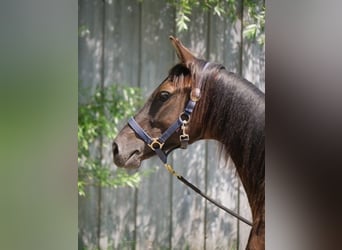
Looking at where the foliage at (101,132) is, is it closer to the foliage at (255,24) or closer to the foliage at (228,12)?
the foliage at (228,12)

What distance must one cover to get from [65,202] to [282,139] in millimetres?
537

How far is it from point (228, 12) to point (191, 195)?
2.02ft

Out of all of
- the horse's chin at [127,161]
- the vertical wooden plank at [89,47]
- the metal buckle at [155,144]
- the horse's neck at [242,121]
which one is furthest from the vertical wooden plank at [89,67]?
the horse's neck at [242,121]

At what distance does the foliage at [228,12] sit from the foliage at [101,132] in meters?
0.29

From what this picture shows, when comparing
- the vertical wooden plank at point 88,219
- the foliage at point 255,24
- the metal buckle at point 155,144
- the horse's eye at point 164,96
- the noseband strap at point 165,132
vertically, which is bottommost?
the vertical wooden plank at point 88,219

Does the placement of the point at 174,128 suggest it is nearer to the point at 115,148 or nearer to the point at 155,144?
the point at 155,144

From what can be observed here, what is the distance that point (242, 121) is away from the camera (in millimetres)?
1407

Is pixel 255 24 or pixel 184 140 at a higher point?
pixel 255 24

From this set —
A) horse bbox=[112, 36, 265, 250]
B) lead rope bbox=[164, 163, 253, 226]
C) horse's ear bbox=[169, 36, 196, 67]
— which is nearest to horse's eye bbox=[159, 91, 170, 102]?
horse bbox=[112, 36, 265, 250]

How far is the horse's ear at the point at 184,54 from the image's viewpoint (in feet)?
4.69

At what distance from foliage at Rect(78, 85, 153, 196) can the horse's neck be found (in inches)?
10.1

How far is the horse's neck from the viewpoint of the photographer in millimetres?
1400

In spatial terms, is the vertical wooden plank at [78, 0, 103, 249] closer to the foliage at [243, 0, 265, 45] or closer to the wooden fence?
the wooden fence

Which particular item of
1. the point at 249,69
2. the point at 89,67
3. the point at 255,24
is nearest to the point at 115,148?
the point at 89,67
